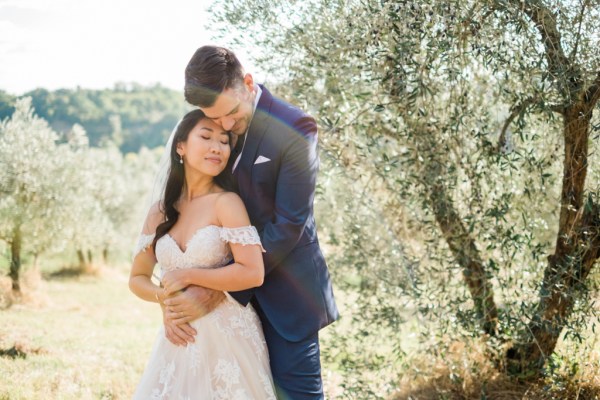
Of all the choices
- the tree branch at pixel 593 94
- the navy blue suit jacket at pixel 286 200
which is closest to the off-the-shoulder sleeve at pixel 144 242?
the navy blue suit jacket at pixel 286 200

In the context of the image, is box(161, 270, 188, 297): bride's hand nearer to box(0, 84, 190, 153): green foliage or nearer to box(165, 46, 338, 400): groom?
box(165, 46, 338, 400): groom

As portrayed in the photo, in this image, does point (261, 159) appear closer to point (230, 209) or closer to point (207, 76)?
point (230, 209)

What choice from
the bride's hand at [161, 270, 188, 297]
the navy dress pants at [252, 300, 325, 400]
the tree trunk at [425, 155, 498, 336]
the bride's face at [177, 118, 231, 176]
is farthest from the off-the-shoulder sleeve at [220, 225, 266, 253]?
the tree trunk at [425, 155, 498, 336]

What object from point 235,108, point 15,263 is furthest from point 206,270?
point 15,263

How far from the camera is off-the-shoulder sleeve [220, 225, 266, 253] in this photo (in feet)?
9.61

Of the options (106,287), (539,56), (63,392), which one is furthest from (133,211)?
(539,56)

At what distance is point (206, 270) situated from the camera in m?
2.96

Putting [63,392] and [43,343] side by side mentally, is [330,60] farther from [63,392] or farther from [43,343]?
[43,343]

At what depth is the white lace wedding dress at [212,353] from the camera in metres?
2.99

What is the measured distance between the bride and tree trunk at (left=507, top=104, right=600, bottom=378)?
253 centimetres

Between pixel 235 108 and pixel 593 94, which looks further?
pixel 593 94

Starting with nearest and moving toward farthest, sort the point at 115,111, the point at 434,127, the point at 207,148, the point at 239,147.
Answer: the point at 207,148
the point at 239,147
the point at 434,127
the point at 115,111

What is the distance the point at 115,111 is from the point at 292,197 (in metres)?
19.2

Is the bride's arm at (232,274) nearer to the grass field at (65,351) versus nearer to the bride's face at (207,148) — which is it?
the bride's face at (207,148)
